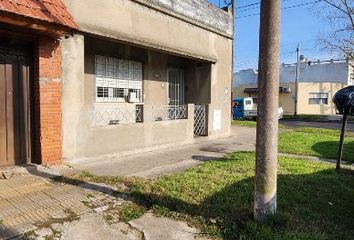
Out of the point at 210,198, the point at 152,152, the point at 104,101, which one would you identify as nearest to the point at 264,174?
the point at 210,198

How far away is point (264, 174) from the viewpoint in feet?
14.5

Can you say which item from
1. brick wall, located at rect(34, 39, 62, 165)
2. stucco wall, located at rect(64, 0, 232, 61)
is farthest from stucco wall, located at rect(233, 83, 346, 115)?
brick wall, located at rect(34, 39, 62, 165)

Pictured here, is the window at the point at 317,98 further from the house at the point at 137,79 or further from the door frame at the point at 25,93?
the door frame at the point at 25,93

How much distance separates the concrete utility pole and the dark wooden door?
4736 mm

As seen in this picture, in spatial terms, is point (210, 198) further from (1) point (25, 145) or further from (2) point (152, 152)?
(2) point (152, 152)

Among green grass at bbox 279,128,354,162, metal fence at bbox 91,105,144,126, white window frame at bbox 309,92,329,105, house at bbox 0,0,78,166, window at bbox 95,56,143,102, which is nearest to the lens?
house at bbox 0,0,78,166

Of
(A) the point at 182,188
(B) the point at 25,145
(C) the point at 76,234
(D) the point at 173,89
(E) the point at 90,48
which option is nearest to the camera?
(C) the point at 76,234

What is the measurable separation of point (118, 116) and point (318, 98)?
36395 millimetres

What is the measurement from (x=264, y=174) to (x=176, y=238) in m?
1.38

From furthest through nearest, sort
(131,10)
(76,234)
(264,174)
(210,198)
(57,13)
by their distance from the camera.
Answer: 1. (131,10)
2. (57,13)
3. (210,198)
4. (264,174)
5. (76,234)

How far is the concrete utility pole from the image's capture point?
4.36 metres

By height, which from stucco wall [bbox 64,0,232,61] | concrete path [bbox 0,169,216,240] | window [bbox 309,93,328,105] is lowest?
concrete path [bbox 0,169,216,240]

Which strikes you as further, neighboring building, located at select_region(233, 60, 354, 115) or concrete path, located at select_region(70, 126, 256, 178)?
neighboring building, located at select_region(233, 60, 354, 115)

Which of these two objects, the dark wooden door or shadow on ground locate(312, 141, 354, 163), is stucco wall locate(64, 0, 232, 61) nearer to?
the dark wooden door
